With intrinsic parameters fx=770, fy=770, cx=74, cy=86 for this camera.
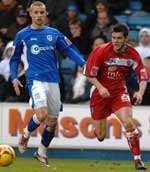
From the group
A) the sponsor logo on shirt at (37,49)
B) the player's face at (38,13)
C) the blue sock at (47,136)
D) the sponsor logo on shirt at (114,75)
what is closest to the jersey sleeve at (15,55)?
the sponsor logo on shirt at (37,49)

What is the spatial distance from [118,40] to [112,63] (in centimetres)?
50

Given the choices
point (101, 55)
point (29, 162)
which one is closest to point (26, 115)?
point (29, 162)

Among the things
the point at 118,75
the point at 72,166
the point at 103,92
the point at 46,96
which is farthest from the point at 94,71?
the point at 72,166

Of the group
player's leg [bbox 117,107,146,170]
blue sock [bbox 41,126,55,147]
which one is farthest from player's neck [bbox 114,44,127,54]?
blue sock [bbox 41,126,55,147]

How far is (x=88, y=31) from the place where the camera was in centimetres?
1566

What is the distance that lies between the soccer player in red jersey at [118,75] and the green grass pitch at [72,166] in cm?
63

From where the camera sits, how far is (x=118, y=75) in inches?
433

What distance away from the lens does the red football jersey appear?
10.8m

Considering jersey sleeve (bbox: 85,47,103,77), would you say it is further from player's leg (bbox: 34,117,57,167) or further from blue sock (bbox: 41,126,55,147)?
blue sock (bbox: 41,126,55,147)

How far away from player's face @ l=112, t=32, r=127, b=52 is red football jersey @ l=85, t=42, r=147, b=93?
156 mm

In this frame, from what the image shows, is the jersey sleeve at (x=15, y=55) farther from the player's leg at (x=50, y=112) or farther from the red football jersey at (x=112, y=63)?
the red football jersey at (x=112, y=63)

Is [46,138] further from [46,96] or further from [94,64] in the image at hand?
[94,64]

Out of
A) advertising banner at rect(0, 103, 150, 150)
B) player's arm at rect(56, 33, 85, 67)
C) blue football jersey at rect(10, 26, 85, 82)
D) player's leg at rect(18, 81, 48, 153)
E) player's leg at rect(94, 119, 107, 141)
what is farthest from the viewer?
advertising banner at rect(0, 103, 150, 150)

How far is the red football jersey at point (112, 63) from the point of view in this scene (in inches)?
426
